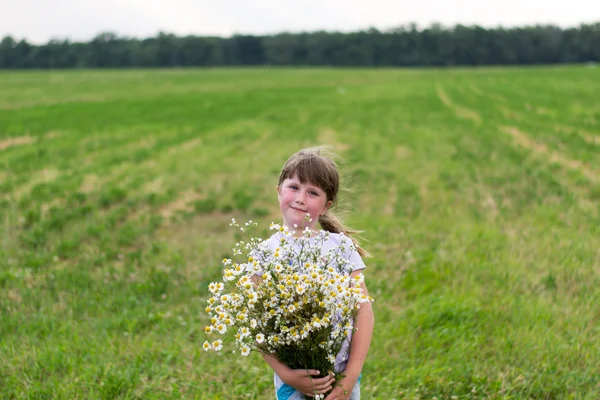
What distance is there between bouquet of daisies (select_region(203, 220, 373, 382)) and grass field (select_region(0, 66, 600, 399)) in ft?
3.81

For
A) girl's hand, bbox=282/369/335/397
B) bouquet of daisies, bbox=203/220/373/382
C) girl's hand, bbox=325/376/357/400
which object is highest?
bouquet of daisies, bbox=203/220/373/382

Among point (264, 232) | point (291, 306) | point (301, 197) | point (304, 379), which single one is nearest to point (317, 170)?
point (301, 197)

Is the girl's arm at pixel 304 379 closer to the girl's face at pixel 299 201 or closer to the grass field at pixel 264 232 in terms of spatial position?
the girl's face at pixel 299 201

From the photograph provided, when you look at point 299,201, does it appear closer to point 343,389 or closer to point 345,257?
point 345,257

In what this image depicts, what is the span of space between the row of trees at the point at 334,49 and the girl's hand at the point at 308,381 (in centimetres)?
12623

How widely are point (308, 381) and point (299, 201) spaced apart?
0.85 m

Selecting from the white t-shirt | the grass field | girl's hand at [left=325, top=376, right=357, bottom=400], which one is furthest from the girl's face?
girl's hand at [left=325, top=376, right=357, bottom=400]

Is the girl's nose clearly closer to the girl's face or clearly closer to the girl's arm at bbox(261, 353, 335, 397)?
the girl's face

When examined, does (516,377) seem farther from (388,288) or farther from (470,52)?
(470,52)

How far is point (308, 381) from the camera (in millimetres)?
2426

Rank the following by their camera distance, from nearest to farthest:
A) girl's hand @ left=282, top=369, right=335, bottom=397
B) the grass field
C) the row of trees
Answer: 1. girl's hand @ left=282, top=369, right=335, bottom=397
2. the grass field
3. the row of trees

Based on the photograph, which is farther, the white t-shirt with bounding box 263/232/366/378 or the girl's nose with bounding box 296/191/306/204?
the girl's nose with bounding box 296/191/306/204

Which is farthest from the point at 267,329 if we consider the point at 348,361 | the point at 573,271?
the point at 573,271

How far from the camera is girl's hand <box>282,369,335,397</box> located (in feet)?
7.88
